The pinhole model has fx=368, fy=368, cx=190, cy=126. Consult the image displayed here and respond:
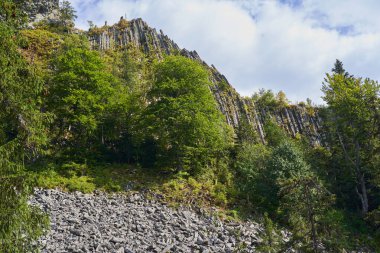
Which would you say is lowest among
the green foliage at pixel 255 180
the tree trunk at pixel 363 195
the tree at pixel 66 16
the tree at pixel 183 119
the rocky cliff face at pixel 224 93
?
the tree trunk at pixel 363 195

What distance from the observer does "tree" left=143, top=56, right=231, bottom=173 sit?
28.0m

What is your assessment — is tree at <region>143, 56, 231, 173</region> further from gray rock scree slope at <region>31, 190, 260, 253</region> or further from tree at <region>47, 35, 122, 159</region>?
gray rock scree slope at <region>31, 190, 260, 253</region>

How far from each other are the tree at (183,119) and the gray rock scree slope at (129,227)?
20.0 ft

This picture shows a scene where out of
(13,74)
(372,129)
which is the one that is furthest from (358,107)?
(13,74)

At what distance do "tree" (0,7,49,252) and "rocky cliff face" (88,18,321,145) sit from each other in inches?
1649

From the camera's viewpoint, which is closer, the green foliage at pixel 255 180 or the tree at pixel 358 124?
the green foliage at pixel 255 180

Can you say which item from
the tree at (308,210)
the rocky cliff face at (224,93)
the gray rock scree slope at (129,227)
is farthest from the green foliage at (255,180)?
the rocky cliff face at (224,93)

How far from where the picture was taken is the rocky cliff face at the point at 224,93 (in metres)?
58.9

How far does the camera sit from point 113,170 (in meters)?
27.7

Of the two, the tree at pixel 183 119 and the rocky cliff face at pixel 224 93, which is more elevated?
the rocky cliff face at pixel 224 93

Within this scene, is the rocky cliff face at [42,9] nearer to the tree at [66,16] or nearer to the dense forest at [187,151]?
the tree at [66,16]

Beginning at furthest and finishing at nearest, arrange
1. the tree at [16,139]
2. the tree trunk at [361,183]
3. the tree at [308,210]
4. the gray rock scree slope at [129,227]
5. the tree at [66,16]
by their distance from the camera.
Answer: the tree at [66,16]
the tree trunk at [361,183]
the gray rock scree slope at [129,227]
the tree at [308,210]
the tree at [16,139]

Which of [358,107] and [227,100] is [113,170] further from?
[227,100]

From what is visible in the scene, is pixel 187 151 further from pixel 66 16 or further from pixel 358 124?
pixel 66 16
